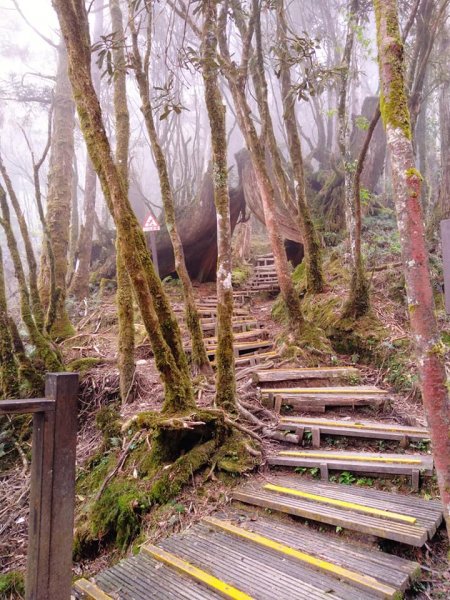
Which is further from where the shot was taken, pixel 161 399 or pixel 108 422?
pixel 161 399

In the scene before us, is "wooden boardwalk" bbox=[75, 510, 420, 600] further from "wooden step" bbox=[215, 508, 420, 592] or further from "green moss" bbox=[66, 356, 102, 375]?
"green moss" bbox=[66, 356, 102, 375]

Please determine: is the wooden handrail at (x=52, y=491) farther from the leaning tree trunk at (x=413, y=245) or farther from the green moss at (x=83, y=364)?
the green moss at (x=83, y=364)

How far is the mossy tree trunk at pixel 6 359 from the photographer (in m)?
5.82

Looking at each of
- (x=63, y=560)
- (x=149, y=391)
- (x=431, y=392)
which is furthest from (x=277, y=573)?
(x=149, y=391)

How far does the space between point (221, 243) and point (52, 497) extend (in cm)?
331

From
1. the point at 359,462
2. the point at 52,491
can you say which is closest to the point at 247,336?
the point at 359,462

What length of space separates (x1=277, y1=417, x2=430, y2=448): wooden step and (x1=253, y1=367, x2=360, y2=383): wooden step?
1.01m

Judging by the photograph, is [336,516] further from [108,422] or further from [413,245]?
[108,422]

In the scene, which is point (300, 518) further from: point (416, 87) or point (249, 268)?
point (249, 268)

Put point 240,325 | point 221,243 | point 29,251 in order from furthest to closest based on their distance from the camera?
1. point 240,325
2. point 29,251
3. point 221,243

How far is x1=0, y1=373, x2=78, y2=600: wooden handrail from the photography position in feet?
6.66

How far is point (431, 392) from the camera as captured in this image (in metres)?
2.35

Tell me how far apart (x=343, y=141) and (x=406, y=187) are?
6330 mm

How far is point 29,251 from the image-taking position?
6246 mm
